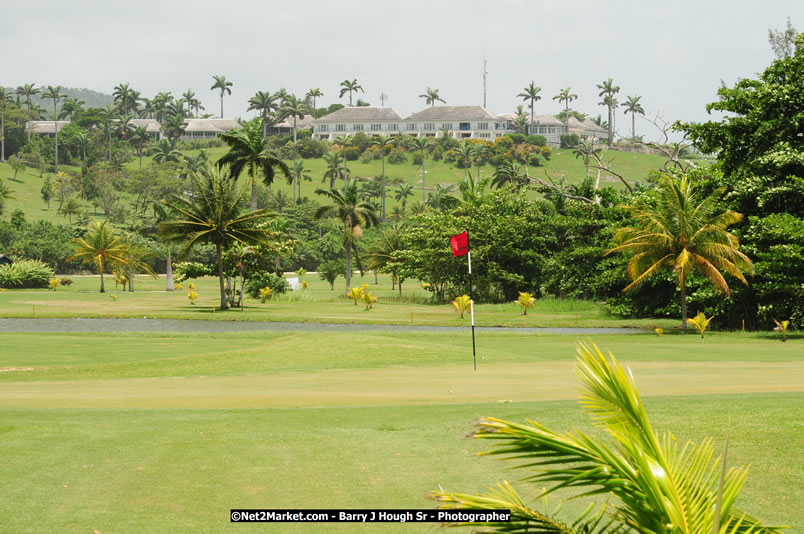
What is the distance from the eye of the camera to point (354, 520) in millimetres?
7953

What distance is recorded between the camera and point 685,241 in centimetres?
4153

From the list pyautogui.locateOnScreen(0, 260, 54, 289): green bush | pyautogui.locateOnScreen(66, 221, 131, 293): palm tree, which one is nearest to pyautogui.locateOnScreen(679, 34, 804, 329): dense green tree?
pyautogui.locateOnScreen(66, 221, 131, 293): palm tree

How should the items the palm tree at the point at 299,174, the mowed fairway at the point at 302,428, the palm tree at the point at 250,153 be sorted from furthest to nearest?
1. the palm tree at the point at 299,174
2. the palm tree at the point at 250,153
3. the mowed fairway at the point at 302,428

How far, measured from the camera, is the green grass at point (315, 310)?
5045 cm

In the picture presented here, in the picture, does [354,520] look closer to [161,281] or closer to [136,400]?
[136,400]

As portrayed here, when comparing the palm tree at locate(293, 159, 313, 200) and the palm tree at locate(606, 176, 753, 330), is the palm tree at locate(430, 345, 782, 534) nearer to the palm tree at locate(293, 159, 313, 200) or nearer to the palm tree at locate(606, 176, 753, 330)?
the palm tree at locate(606, 176, 753, 330)

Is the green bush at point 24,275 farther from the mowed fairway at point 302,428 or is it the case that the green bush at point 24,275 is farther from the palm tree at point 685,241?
Result: the palm tree at point 685,241

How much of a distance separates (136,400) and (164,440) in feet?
18.5

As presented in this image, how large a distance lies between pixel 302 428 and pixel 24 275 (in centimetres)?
8340

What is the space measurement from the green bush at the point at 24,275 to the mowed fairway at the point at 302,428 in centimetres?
6564

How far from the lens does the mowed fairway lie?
860cm

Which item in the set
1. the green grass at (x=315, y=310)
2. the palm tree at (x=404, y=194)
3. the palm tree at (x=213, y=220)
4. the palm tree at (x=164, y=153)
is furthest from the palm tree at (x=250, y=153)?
the palm tree at (x=164, y=153)

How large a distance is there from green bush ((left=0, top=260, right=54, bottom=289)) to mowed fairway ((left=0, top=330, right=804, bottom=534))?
215ft

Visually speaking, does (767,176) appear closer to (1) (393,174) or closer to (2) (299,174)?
(2) (299,174)
